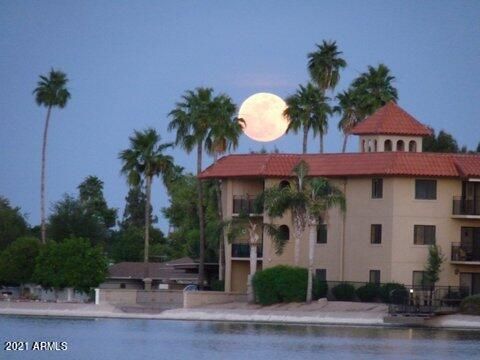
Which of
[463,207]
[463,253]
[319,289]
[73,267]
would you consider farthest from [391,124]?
[73,267]

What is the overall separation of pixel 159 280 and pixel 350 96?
19.6 metres

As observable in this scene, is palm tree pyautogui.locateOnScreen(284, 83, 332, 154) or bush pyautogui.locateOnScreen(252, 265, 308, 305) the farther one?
palm tree pyautogui.locateOnScreen(284, 83, 332, 154)

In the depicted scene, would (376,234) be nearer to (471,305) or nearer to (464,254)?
(464,254)

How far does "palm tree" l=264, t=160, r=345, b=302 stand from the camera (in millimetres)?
93250

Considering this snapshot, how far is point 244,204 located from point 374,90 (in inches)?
739

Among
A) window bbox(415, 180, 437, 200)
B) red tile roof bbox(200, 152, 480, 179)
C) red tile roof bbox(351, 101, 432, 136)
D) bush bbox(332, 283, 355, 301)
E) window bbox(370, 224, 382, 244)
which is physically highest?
red tile roof bbox(351, 101, 432, 136)

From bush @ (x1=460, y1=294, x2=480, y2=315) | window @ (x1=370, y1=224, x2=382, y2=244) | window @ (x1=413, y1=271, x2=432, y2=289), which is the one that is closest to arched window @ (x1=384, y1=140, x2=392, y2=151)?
window @ (x1=370, y1=224, x2=382, y2=244)

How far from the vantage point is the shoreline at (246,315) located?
88.7 metres

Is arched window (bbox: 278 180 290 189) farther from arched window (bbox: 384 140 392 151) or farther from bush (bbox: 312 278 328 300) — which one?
bush (bbox: 312 278 328 300)

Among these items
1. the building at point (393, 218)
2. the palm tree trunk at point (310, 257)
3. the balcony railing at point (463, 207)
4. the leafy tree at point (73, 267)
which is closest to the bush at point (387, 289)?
the building at point (393, 218)

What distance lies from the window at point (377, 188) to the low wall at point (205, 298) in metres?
10.6

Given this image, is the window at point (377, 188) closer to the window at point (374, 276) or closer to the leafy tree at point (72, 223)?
the window at point (374, 276)

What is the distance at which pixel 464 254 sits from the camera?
96.3 meters

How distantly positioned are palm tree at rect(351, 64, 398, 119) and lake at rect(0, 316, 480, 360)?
2814cm
